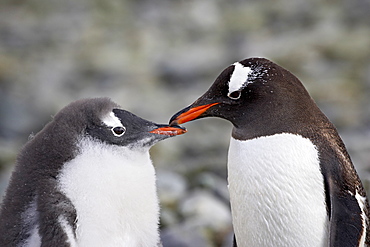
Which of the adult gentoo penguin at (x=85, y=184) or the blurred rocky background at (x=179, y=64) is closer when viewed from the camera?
the adult gentoo penguin at (x=85, y=184)

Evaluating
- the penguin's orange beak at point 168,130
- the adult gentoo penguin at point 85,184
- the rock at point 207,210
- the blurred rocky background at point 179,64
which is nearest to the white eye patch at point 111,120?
the adult gentoo penguin at point 85,184

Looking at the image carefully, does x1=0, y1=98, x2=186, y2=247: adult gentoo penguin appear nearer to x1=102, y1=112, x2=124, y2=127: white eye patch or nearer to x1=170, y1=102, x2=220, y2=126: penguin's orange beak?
x1=102, y1=112, x2=124, y2=127: white eye patch

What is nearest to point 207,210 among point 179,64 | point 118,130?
point 118,130

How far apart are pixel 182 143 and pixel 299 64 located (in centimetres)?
341

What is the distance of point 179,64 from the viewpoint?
37.7ft

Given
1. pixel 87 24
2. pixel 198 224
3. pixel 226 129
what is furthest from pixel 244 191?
pixel 87 24

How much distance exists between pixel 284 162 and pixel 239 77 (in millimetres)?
430

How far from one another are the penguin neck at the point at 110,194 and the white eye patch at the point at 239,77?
0.53 metres

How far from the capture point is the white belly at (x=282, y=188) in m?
2.89

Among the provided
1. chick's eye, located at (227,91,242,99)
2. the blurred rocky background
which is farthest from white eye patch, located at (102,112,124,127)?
the blurred rocky background

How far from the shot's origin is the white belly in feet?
9.49

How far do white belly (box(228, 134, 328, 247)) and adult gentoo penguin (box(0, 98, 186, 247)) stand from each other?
1.53 feet

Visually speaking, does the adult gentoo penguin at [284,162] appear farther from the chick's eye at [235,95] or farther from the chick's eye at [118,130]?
the chick's eye at [118,130]

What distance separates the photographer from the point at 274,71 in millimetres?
2967
